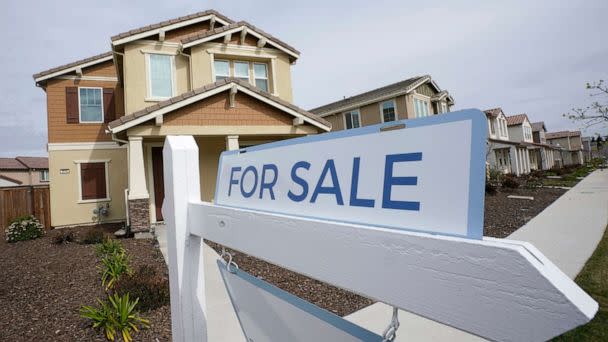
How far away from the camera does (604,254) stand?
5.82 m

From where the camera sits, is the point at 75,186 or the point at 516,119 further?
the point at 516,119

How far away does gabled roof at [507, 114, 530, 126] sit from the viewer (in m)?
40.3

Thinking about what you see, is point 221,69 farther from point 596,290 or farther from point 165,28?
point 596,290

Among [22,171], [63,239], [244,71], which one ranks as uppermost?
[244,71]

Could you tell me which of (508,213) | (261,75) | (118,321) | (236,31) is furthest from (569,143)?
(118,321)

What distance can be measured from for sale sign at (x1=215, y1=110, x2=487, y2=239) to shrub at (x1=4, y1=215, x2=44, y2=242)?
1369 cm

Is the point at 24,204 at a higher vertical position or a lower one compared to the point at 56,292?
higher

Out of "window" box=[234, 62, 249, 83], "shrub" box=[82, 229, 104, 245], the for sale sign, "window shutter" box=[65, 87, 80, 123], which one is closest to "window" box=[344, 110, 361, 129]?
"window" box=[234, 62, 249, 83]

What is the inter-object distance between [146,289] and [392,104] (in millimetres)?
22487

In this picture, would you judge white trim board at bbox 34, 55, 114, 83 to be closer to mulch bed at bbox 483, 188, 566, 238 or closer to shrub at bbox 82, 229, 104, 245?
shrub at bbox 82, 229, 104, 245

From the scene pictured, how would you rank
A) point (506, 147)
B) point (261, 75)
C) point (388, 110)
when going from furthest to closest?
1. point (506, 147)
2. point (388, 110)
3. point (261, 75)

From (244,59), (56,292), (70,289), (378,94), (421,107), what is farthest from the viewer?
(378,94)

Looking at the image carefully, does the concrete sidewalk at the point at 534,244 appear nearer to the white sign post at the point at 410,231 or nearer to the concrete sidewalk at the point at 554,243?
the concrete sidewalk at the point at 554,243

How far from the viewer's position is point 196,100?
10.1 m
